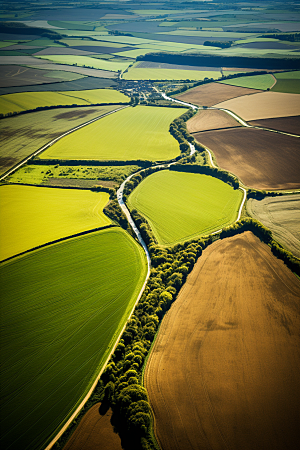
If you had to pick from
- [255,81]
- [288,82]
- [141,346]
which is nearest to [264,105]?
[288,82]

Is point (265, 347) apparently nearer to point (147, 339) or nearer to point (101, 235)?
point (147, 339)

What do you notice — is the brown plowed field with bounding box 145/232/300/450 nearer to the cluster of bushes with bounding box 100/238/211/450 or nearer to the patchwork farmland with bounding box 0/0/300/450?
the patchwork farmland with bounding box 0/0/300/450

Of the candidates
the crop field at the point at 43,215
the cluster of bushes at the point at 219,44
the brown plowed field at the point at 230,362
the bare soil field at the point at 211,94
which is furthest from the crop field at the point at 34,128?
the cluster of bushes at the point at 219,44

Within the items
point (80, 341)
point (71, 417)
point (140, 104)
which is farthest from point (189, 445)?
point (140, 104)

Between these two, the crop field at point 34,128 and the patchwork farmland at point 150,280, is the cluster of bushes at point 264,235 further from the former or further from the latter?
the crop field at point 34,128

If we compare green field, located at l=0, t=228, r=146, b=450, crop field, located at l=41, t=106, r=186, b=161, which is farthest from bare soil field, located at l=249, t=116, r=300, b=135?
green field, located at l=0, t=228, r=146, b=450

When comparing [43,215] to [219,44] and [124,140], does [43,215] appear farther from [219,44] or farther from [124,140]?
[219,44]
